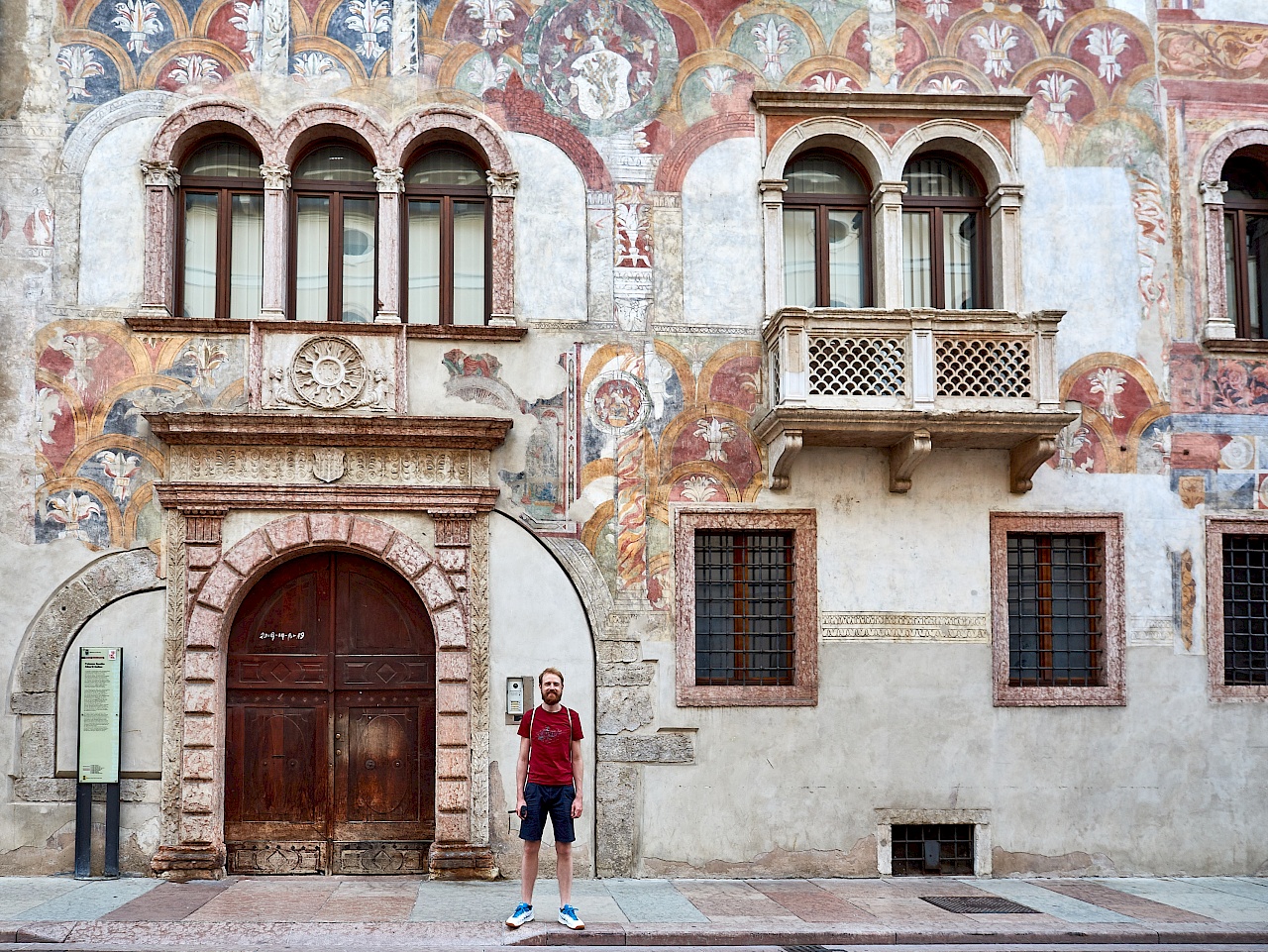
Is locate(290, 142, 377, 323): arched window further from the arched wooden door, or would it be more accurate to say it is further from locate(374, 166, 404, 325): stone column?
the arched wooden door

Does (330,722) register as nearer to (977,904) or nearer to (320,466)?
(320,466)

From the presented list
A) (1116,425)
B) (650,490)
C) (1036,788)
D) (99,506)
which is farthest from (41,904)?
(1116,425)

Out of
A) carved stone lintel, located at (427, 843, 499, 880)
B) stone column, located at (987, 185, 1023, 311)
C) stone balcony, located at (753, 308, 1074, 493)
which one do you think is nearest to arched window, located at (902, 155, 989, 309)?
stone column, located at (987, 185, 1023, 311)

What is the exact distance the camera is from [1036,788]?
41.6ft

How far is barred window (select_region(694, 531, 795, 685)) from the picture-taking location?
42.1 feet

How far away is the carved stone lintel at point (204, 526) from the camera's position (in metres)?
12.3

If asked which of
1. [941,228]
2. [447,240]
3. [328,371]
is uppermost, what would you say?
[941,228]

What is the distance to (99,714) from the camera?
39.2 ft

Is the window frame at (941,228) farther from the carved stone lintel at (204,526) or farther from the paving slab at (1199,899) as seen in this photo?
the carved stone lintel at (204,526)

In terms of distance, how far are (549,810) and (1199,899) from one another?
582 centimetres

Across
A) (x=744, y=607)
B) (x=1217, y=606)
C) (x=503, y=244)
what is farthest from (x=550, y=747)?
(x=1217, y=606)

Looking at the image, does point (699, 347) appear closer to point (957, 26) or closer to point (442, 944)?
point (957, 26)

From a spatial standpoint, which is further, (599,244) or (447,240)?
(447,240)

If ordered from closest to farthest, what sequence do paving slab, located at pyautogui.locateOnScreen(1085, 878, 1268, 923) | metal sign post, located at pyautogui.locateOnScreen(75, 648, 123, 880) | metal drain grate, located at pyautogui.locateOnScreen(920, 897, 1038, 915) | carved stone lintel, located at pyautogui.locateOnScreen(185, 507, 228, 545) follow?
1. paving slab, located at pyautogui.locateOnScreen(1085, 878, 1268, 923)
2. metal drain grate, located at pyautogui.locateOnScreen(920, 897, 1038, 915)
3. metal sign post, located at pyautogui.locateOnScreen(75, 648, 123, 880)
4. carved stone lintel, located at pyautogui.locateOnScreen(185, 507, 228, 545)
